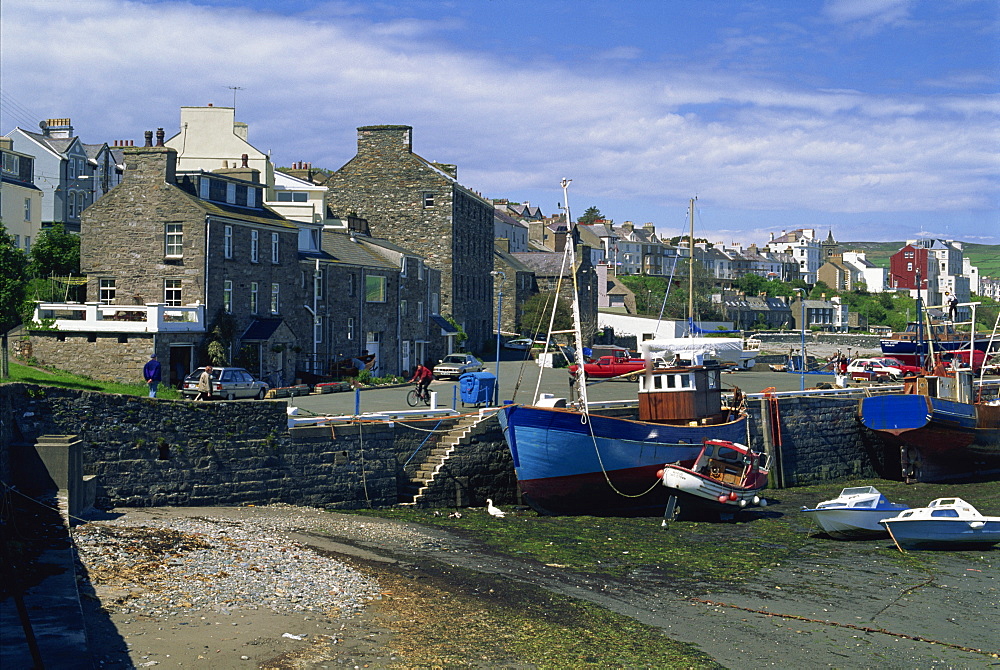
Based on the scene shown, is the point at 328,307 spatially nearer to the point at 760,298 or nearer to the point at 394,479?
the point at 394,479

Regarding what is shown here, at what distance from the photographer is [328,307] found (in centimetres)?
4369

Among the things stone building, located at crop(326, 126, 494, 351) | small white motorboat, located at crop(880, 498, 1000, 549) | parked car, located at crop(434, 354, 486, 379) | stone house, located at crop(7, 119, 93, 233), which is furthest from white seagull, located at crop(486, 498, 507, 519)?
stone house, located at crop(7, 119, 93, 233)

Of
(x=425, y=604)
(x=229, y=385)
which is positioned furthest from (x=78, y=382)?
(x=425, y=604)

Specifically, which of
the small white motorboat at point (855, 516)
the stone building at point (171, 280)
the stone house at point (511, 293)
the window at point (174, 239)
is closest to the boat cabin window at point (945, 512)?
the small white motorboat at point (855, 516)

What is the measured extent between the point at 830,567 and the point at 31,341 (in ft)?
85.7

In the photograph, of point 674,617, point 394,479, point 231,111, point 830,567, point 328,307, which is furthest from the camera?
point 231,111

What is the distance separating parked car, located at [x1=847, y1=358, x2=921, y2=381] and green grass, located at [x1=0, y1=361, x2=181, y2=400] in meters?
37.4

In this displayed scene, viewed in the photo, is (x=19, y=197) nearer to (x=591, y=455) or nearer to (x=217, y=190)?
(x=217, y=190)

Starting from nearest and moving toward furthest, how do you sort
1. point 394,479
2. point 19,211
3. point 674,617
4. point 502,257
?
1. point 674,617
2. point 394,479
3. point 19,211
4. point 502,257

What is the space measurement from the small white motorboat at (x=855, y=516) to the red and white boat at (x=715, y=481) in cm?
243

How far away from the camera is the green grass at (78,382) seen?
86.8 feet

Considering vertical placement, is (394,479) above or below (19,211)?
below

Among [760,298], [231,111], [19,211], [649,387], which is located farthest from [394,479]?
[760,298]

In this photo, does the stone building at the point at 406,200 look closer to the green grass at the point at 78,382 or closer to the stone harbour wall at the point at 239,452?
the green grass at the point at 78,382
